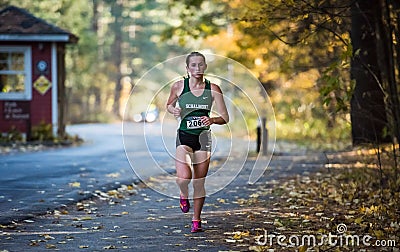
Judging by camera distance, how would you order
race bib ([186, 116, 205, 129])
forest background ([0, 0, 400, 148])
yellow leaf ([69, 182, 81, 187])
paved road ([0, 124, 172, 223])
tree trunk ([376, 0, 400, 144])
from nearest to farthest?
race bib ([186, 116, 205, 129]), paved road ([0, 124, 172, 223]), forest background ([0, 0, 400, 148]), tree trunk ([376, 0, 400, 144]), yellow leaf ([69, 182, 81, 187])

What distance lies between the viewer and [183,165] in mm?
8711

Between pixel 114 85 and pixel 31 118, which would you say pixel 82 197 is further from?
pixel 114 85

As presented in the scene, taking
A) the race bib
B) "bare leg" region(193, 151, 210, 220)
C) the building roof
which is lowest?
"bare leg" region(193, 151, 210, 220)

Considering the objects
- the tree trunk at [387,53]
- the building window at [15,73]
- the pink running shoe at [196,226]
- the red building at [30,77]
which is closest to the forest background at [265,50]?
the tree trunk at [387,53]

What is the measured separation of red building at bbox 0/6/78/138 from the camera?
25688 mm

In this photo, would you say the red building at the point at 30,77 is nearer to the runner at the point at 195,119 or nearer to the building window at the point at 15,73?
the building window at the point at 15,73

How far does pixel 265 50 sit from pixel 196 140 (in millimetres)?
20839

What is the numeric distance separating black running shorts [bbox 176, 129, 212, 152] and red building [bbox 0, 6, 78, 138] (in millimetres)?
17510

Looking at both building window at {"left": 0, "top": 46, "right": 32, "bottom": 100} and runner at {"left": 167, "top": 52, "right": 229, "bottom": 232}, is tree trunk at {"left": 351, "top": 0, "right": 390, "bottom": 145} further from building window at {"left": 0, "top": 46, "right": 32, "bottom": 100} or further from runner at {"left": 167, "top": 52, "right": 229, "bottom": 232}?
building window at {"left": 0, "top": 46, "right": 32, "bottom": 100}

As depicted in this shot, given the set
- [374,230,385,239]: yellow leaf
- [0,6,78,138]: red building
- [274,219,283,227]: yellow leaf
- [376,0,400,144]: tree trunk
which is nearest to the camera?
[374,230,385,239]: yellow leaf

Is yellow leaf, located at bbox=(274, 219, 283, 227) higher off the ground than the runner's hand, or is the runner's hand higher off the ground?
the runner's hand

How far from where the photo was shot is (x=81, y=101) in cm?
6153

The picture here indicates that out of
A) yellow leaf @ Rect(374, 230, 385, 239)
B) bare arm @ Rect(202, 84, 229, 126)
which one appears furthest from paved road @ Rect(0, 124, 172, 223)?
yellow leaf @ Rect(374, 230, 385, 239)

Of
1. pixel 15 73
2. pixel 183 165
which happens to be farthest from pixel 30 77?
pixel 183 165
